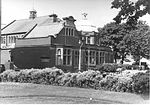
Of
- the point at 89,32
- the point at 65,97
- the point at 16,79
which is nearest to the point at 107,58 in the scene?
the point at 89,32

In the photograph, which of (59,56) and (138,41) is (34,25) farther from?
(138,41)

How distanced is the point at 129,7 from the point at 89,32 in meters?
33.8

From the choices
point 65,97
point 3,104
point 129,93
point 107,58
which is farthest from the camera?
point 107,58

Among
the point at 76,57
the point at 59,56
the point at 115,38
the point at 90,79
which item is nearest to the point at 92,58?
the point at 76,57

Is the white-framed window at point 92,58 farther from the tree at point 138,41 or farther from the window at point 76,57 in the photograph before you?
the tree at point 138,41

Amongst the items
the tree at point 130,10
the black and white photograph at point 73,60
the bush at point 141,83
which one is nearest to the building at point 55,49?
the black and white photograph at point 73,60

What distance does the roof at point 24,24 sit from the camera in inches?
1707

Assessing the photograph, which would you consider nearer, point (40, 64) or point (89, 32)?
point (40, 64)

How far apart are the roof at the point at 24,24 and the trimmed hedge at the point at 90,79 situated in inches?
841

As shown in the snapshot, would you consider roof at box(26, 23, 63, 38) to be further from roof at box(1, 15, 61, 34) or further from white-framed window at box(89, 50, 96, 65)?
white-framed window at box(89, 50, 96, 65)

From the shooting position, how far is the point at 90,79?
17.0 metres

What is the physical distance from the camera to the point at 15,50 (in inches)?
1471

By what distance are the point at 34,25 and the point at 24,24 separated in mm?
3944

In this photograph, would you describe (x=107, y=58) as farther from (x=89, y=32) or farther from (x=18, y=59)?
(x=18, y=59)
